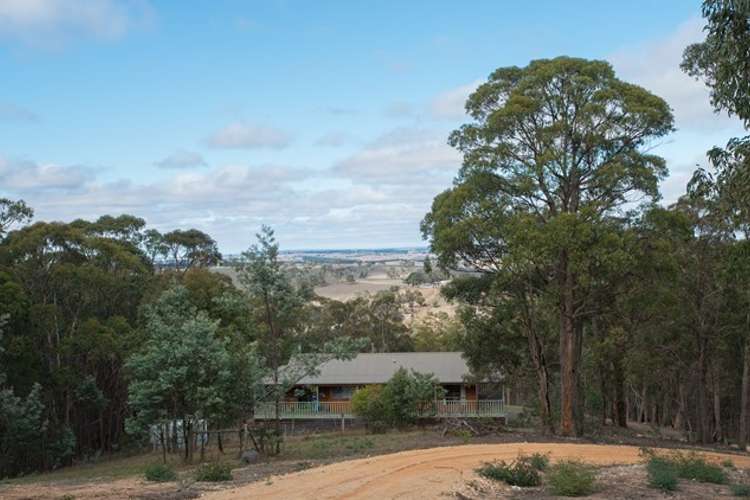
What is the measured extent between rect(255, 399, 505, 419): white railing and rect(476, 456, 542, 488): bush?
18.3 m

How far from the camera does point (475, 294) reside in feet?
83.8

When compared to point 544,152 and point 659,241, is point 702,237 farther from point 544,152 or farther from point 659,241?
point 544,152

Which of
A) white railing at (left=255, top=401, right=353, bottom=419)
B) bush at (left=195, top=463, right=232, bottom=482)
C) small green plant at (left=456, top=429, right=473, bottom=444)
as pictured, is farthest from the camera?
white railing at (left=255, top=401, right=353, bottom=419)

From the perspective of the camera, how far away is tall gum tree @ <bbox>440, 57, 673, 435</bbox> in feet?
67.8

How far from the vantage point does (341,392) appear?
137 feet

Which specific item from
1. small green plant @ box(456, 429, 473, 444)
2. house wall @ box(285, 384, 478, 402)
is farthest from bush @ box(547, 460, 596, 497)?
house wall @ box(285, 384, 478, 402)

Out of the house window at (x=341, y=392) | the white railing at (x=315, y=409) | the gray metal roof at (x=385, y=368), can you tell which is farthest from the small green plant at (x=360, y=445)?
the house window at (x=341, y=392)

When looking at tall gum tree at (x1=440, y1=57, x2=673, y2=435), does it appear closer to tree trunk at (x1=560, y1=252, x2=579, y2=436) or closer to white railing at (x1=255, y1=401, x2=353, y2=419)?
tree trunk at (x1=560, y1=252, x2=579, y2=436)

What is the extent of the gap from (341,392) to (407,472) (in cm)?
2801

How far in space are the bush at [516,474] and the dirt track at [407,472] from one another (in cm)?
44

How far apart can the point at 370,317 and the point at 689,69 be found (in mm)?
40486

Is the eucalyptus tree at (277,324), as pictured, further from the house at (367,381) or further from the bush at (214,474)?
the house at (367,381)

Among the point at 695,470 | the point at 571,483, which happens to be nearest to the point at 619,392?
the point at 695,470

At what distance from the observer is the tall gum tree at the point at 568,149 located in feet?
67.8
